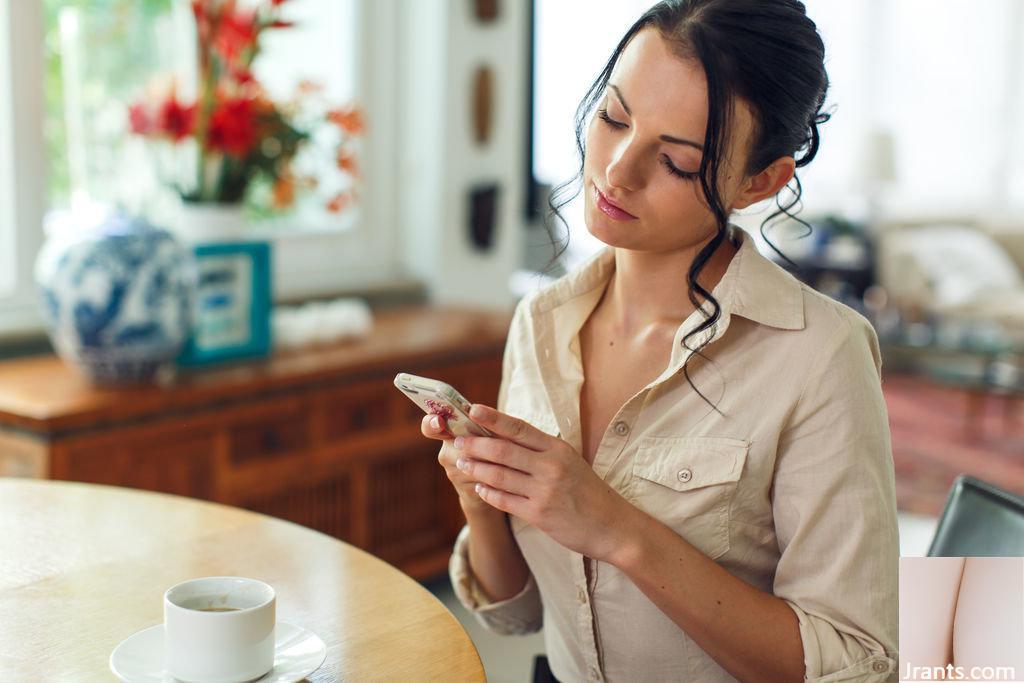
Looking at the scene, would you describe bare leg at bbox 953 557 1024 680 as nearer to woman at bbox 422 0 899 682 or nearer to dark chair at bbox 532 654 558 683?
woman at bbox 422 0 899 682

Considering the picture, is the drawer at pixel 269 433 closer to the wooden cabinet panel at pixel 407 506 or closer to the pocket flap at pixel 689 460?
the wooden cabinet panel at pixel 407 506

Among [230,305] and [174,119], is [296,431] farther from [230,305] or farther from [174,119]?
[174,119]

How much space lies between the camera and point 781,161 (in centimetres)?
120

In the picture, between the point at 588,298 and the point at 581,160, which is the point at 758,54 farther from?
the point at 588,298

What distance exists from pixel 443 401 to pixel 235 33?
1.79m

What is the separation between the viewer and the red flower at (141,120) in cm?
249

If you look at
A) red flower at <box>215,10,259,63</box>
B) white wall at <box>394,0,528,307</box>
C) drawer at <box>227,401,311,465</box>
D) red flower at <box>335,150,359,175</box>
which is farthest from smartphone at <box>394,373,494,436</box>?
white wall at <box>394,0,528,307</box>

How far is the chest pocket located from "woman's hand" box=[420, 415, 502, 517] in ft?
0.56

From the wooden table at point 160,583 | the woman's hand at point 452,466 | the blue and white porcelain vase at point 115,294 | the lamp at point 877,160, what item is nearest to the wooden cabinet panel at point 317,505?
the blue and white porcelain vase at point 115,294

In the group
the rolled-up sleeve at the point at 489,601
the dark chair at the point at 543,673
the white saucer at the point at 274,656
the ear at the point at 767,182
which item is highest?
the ear at the point at 767,182

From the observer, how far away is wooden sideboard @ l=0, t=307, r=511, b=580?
2082 mm

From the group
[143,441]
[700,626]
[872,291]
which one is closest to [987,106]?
[872,291]

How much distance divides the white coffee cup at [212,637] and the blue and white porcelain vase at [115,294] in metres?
1.34

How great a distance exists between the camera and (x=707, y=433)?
1188 mm
